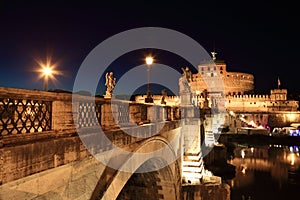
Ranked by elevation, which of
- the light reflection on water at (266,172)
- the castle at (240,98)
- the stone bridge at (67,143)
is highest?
the castle at (240,98)

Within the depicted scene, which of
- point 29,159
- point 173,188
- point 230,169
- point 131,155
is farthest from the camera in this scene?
point 230,169

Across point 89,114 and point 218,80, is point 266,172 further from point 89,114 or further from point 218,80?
point 218,80

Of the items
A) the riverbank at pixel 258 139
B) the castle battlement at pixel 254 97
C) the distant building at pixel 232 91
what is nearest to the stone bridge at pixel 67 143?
the riverbank at pixel 258 139

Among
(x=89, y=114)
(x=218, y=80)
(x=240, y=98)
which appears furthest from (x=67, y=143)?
(x=218, y=80)

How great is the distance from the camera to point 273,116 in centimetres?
6038

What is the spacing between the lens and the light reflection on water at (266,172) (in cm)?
2323

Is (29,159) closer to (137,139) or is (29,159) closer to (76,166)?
(76,166)

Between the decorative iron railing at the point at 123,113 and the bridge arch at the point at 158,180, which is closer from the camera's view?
the decorative iron railing at the point at 123,113

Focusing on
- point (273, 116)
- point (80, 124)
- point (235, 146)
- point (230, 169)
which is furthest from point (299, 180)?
point (273, 116)

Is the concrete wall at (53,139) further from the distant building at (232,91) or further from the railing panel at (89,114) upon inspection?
the distant building at (232,91)

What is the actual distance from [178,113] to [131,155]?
7.55 m

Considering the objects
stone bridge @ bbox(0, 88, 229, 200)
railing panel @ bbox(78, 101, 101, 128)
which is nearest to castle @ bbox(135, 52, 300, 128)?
stone bridge @ bbox(0, 88, 229, 200)

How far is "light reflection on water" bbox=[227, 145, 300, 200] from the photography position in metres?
23.2

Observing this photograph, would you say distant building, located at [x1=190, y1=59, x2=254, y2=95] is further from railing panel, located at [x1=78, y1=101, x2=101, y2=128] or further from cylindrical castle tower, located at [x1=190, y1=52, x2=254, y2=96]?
railing panel, located at [x1=78, y1=101, x2=101, y2=128]
